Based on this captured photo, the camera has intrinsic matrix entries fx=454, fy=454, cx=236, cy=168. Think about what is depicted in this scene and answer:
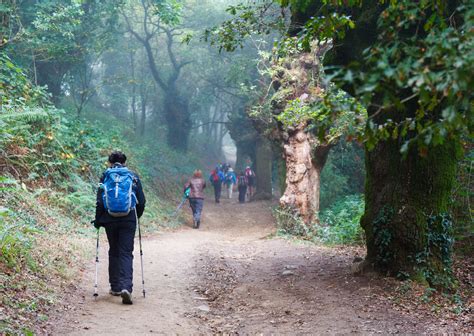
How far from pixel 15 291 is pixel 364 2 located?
6.74 metres

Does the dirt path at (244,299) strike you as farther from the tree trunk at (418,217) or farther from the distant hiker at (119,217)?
the tree trunk at (418,217)

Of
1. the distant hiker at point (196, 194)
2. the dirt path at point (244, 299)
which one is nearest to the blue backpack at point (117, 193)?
the dirt path at point (244, 299)

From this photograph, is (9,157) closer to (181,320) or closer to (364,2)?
(181,320)

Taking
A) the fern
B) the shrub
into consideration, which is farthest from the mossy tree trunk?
the fern

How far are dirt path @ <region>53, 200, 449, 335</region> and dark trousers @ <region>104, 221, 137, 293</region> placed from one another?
28cm

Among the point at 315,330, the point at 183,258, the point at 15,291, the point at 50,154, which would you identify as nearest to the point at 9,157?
the point at 50,154

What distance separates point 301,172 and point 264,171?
11.8m

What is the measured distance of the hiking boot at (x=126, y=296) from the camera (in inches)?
248

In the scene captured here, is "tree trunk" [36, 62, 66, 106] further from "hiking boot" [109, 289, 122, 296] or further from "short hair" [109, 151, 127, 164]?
"hiking boot" [109, 289, 122, 296]

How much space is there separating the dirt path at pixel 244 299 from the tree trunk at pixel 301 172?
2.96m

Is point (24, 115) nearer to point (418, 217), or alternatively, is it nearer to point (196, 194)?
point (196, 194)

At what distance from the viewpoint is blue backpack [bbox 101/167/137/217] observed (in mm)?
6414

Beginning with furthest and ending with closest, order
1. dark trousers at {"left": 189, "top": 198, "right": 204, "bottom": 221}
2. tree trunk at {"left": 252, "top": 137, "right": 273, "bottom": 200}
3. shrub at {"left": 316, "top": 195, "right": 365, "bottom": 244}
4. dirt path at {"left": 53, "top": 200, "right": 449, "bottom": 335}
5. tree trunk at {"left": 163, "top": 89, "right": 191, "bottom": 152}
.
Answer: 1. tree trunk at {"left": 163, "top": 89, "right": 191, "bottom": 152}
2. tree trunk at {"left": 252, "top": 137, "right": 273, "bottom": 200}
3. dark trousers at {"left": 189, "top": 198, "right": 204, "bottom": 221}
4. shrub at {"left": 316, "top": 195, "right": 365, "bottom": 244}
5. dirt path at {"left": 53, "top": 200, "right": 449, "bottom": 335}

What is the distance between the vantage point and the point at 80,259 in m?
8.41
